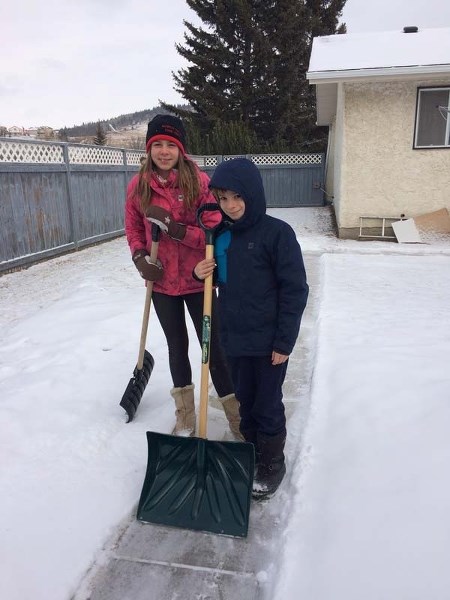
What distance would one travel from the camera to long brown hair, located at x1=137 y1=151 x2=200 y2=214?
2.40 m

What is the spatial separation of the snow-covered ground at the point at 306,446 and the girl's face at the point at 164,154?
154cm

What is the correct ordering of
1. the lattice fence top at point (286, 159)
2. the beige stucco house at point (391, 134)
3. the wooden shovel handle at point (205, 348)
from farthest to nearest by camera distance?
the lattice fence top at point (286, 159)
the beige stucco house at point (391, 134)
the wooden shovel handle at point (205, 348)

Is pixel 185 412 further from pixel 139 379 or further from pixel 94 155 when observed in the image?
pixel 94 155

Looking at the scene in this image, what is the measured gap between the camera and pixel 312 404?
2.93 m

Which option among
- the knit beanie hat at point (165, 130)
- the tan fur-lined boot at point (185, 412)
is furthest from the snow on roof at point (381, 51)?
the tan fur-lined boot at point (185, 412)

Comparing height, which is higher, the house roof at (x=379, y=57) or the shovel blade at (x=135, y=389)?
Result: the house roof at (x=379, y=57)

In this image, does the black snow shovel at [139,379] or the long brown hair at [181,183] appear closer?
the long brown hair at [181,183]

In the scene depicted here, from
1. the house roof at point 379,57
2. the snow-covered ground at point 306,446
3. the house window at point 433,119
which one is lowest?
the snow-covered ground at point 306,446

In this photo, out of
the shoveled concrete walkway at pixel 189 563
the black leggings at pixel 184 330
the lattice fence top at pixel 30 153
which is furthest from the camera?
the lattice fence top at pixel 30 153

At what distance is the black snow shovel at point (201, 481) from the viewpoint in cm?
204

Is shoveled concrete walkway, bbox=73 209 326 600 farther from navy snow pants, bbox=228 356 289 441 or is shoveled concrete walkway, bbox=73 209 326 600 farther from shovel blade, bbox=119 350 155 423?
shovel blade, bbox=119 350 155 423

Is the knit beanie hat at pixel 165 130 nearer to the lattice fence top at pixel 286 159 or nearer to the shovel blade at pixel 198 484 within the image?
the shovel blade at pixel 198 484

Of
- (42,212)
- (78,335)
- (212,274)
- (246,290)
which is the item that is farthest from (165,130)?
(42,212)

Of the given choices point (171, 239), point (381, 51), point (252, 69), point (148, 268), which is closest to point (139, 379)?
point (148, 268)
